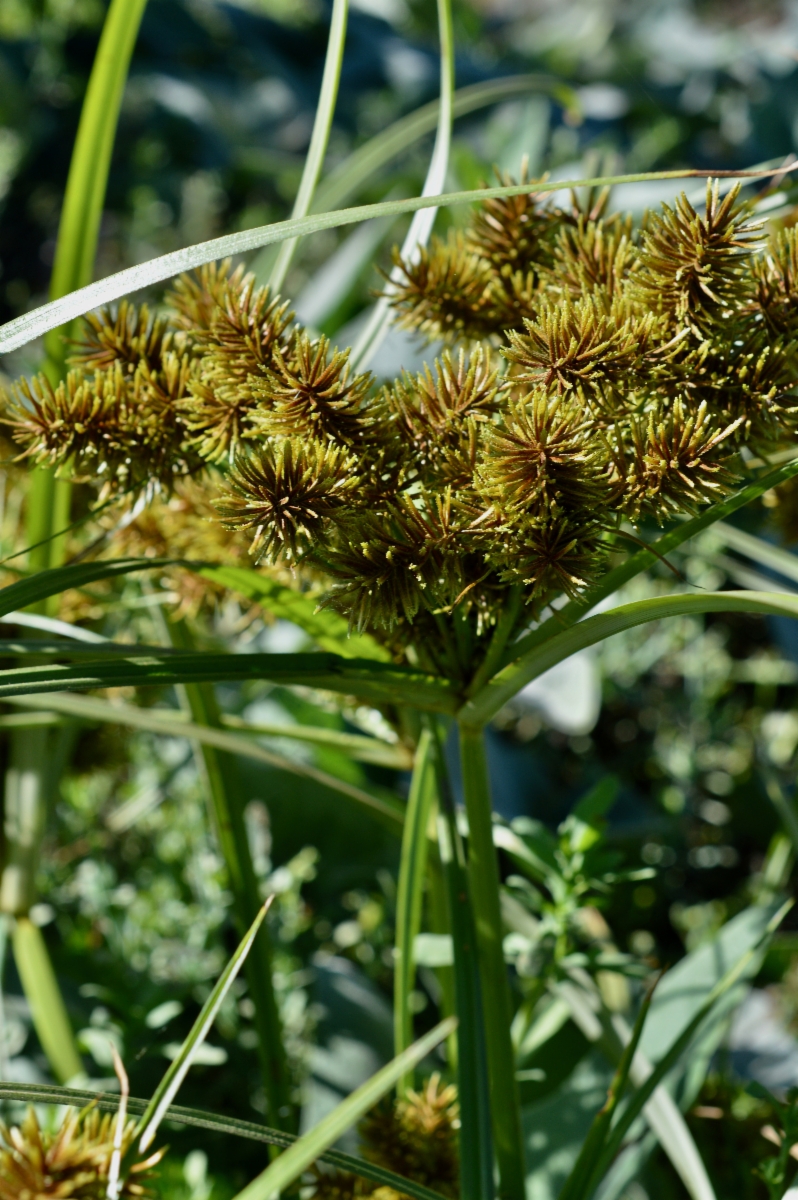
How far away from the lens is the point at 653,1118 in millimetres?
386

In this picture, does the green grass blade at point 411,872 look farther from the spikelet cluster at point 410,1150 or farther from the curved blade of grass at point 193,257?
the curved blade of grass at point 193,257

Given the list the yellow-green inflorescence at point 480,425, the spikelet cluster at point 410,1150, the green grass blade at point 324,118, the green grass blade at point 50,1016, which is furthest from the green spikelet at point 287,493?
the green grass blade at point 50,1016

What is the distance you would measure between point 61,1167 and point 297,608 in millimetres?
161

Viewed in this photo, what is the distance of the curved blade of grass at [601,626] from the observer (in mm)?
231

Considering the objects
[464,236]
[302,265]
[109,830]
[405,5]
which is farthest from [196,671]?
[405,5]

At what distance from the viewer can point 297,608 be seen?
0.31 m

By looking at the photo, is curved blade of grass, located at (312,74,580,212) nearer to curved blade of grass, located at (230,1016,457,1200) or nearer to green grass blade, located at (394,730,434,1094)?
green grass blade, located at (394,730,434,1094)

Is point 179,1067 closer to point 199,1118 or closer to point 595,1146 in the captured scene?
point 199,1118

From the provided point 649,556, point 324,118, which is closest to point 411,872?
point 649,556

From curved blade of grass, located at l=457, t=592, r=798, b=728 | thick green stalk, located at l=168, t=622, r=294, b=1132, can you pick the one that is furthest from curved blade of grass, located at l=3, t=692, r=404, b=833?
curved blade of grass, located at l=457, t=592, r=798, b=728

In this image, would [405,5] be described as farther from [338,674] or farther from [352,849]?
[338,674]

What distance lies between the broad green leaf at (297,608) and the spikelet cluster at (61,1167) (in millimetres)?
144

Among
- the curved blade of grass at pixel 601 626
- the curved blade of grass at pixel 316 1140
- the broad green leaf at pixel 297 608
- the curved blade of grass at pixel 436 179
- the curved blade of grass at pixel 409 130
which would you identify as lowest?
the curved blade of grass at pixel 316 1140

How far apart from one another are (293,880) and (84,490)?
10.4 inches
